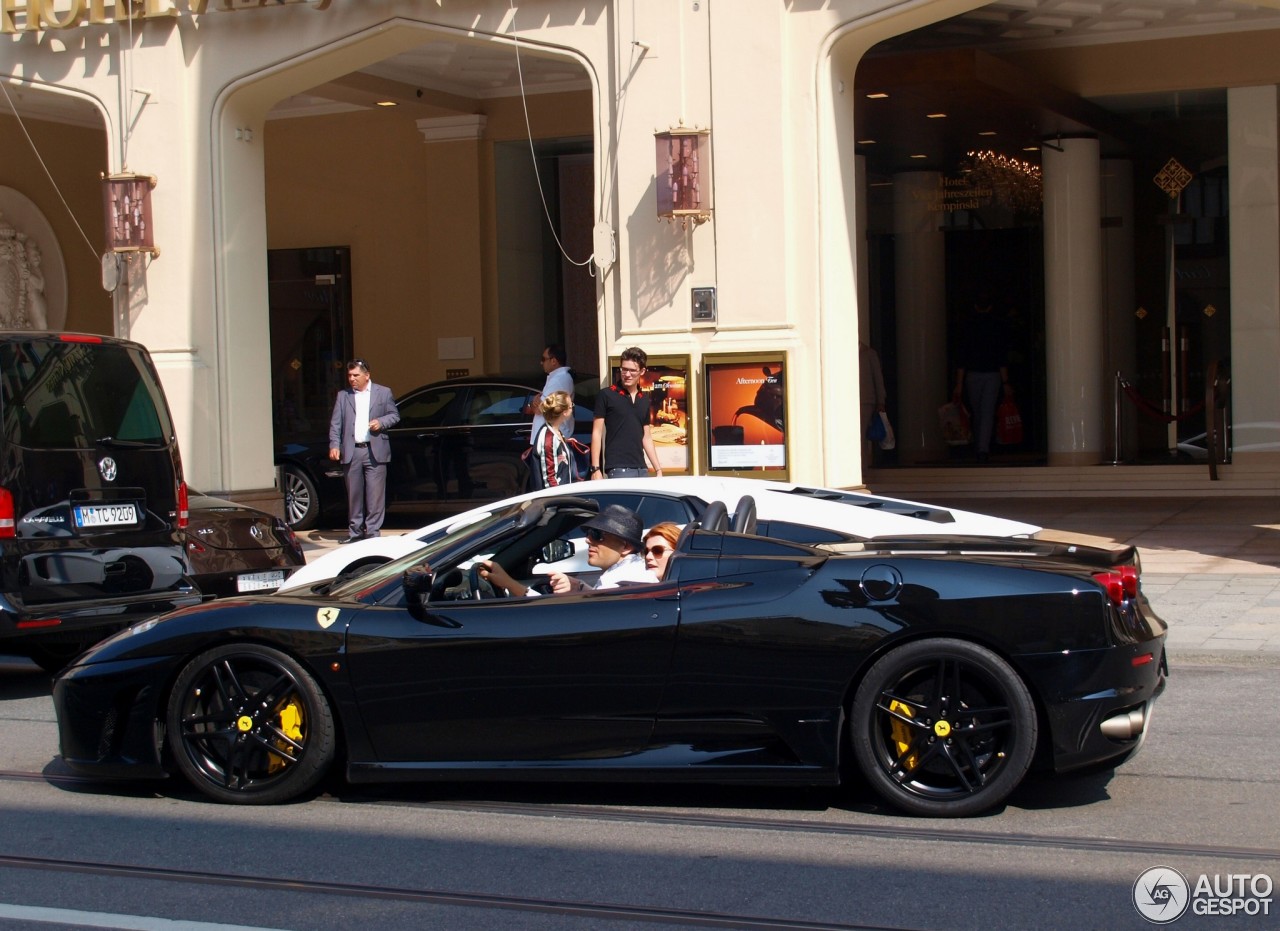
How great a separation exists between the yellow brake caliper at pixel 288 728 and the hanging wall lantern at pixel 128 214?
1073 cm

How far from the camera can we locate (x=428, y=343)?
21.8 m

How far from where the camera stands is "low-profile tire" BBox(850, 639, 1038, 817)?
5.53 m

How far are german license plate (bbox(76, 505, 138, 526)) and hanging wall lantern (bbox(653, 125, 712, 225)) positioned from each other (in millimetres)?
6014

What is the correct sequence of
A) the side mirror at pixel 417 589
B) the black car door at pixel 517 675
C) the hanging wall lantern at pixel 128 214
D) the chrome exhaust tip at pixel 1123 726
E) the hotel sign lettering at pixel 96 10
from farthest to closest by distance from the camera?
the hanging wall lantern at pixel 128 214
the hotel sign lettering at pixel 96 10
the side mirror at pixel 417 589
the black car door at pixel 517 675
the chrome exhaust tip at pixel 1123 726

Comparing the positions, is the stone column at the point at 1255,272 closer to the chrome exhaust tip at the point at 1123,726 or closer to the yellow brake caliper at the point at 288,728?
the chrome exhaust tip at the point at 1123,726

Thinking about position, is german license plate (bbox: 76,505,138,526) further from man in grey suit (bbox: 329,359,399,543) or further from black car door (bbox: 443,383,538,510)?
black car door (bbox: 443,383,538,510)

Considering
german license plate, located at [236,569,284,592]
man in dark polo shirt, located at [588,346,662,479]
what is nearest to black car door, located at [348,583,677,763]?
german license plate, located at [236,569,284,592]

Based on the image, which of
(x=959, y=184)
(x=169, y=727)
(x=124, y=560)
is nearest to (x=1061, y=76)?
(x=959, y=184)

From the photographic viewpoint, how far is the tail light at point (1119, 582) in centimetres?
564

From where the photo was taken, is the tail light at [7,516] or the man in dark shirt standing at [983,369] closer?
the tail light at [7,516]

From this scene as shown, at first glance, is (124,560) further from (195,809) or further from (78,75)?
(78,75)

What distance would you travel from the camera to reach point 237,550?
10.1 m

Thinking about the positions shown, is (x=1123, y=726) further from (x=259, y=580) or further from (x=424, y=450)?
(x=424, y=450)

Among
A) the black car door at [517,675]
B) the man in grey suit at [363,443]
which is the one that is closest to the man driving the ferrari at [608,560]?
the black car door at [517,675]
